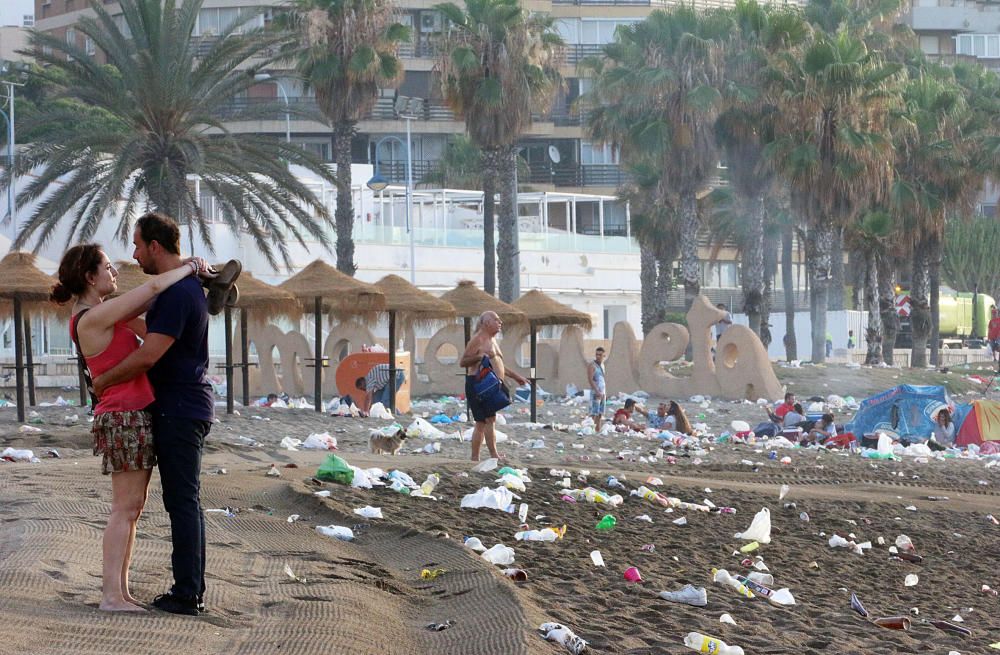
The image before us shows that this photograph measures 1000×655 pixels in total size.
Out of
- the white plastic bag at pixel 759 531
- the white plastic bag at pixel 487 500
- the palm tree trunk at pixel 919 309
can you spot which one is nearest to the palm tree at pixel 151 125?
the white plastic bag at pixel 487 500

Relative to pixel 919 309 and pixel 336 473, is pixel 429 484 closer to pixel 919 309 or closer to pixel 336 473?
pixel 336 473

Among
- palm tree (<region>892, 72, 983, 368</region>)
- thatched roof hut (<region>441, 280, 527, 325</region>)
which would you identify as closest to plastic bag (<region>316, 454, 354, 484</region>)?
thatched roof hut (<region>441, 280, 527, 325</region>)

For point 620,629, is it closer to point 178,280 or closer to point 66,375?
point 178,280

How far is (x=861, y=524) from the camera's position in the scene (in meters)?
11.3

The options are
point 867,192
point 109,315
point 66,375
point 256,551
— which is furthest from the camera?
point 867,192

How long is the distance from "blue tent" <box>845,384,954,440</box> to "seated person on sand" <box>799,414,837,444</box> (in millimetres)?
658

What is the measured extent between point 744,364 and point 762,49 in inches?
460

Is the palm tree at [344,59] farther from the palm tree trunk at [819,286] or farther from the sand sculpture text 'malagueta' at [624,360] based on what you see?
the palm tree trunk at [819,286]

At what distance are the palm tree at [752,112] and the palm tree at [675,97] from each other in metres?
0.55

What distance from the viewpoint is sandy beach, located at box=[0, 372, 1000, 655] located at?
562cm

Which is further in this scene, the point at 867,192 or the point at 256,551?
the point at 867,192

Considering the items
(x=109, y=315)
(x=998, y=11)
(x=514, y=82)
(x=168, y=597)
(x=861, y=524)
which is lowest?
(x=861, y=524)

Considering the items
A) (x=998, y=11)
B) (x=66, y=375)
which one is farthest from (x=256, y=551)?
(x=998, y=11)

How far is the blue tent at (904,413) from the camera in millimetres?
20844
